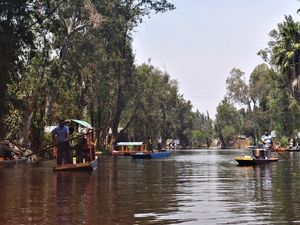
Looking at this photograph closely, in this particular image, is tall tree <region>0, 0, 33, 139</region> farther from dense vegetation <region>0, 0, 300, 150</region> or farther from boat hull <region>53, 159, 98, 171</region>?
boat hull <region>53, 159, 98, 171</region>

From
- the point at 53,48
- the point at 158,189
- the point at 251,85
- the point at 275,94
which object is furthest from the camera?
the point at 251,85

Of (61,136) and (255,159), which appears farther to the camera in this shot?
(255,159)

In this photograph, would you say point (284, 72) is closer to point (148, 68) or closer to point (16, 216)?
point (148, 68)

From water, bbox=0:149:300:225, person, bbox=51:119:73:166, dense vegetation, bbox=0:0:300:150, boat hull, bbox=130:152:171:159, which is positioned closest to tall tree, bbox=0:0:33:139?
dense vegetation, bbox=0:0:300:150

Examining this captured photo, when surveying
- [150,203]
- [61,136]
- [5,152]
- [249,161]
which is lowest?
[150,203]

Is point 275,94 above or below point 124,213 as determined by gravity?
above

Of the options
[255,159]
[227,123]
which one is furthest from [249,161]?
[227,123]

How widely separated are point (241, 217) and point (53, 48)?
126ft

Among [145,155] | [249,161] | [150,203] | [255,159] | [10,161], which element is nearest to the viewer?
[150,203]

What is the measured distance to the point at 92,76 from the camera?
56906 millimetres

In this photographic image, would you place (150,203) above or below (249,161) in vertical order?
below

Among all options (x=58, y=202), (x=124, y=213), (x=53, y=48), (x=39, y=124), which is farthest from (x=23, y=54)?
(x=124, y=213)

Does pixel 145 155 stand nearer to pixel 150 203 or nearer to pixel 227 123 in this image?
pixel 150 203

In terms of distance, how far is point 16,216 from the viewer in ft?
28.9
